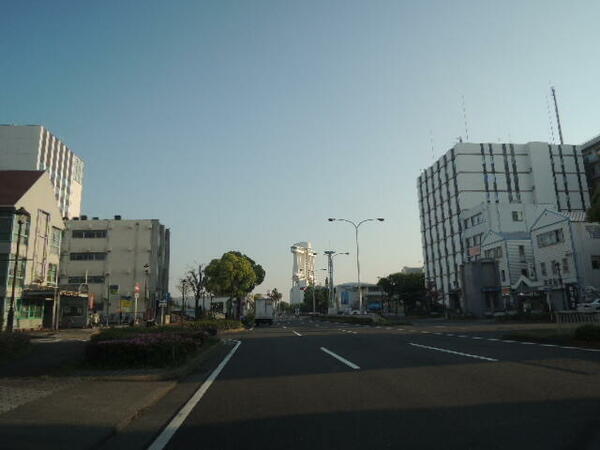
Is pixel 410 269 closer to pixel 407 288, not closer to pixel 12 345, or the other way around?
pixel 407 288

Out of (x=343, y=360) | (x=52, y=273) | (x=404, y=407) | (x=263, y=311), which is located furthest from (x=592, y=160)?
(x=404, y=407)

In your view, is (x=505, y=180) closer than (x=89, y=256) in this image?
No

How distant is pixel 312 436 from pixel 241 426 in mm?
1098

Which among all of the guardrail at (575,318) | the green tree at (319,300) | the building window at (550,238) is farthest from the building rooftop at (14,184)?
the green tree at (319,300)

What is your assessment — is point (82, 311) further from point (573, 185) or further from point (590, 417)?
point (573, 185)

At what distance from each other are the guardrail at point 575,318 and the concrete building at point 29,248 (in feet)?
108

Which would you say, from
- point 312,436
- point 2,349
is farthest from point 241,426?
point 2,349

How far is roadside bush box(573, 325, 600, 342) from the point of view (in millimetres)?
16391


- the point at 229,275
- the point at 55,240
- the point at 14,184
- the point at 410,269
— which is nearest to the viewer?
the point at 14,184

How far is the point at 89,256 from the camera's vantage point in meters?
66.0

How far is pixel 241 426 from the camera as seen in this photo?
6055 mm

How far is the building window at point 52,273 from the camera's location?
40812mm

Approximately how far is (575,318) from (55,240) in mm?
40932

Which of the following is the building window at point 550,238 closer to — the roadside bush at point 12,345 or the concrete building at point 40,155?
the roadside bush at point 12,345
